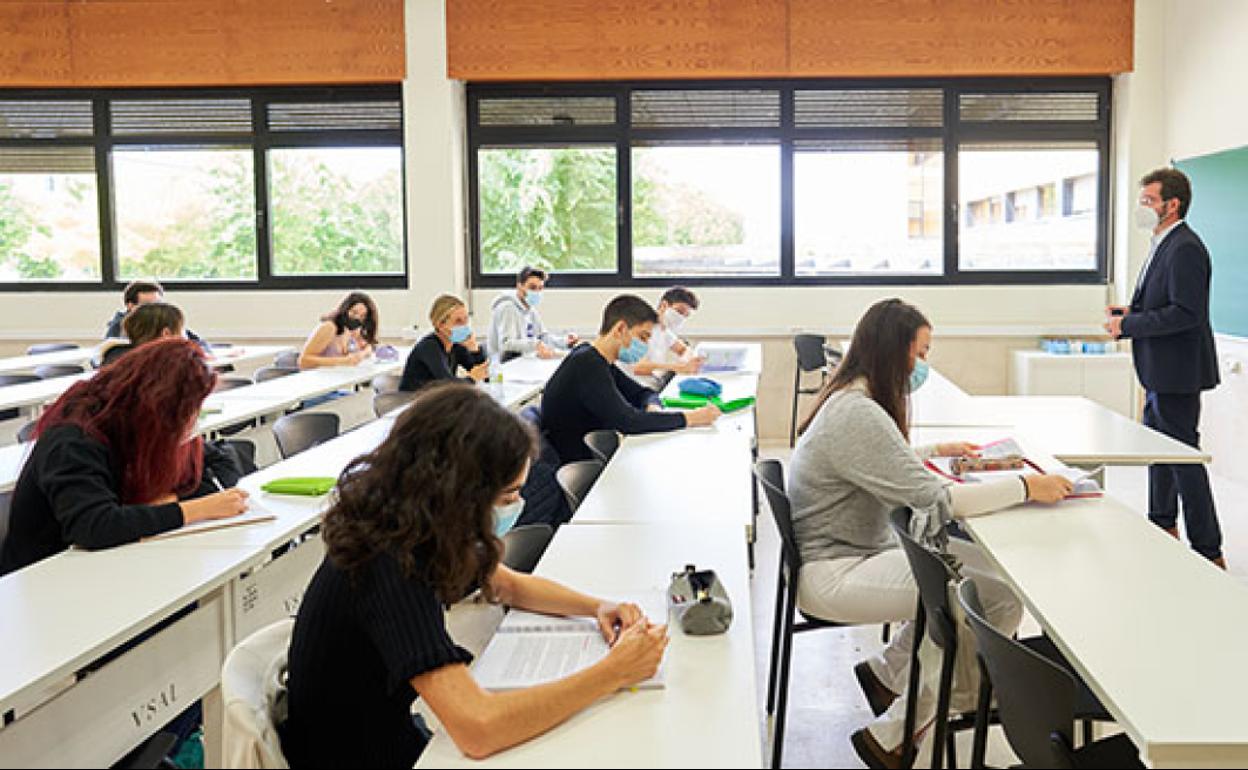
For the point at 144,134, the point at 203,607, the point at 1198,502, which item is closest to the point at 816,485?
the point at 203,607

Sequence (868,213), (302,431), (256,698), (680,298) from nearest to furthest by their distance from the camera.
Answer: (256,698)
(302,431)
(680,298)
(868,213)

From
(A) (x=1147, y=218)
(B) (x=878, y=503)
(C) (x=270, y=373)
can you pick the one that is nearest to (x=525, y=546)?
(B) (x=878, y=503)

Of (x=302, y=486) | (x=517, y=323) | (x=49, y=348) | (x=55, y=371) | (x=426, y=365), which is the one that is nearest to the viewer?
(x=302, y=486)

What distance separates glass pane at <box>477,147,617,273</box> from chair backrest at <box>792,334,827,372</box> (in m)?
1.69

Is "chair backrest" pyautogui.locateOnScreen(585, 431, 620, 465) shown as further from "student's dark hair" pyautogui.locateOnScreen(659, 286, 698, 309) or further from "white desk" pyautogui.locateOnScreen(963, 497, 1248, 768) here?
"student's dark hair" pyautogui.locateOnScreen(659, 286, 698, 309)

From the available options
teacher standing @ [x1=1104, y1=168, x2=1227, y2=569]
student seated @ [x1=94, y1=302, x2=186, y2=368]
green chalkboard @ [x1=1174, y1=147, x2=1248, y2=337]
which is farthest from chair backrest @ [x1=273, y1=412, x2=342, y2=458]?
green chalkboard @ [x1=1174, y1=147, x2=1248, y2=337]

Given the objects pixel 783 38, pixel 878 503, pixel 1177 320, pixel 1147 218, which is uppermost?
pixel 783 38

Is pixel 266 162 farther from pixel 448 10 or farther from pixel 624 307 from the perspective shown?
pixel 624 307

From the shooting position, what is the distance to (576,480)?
3.46 m

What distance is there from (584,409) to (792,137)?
4.80 metres

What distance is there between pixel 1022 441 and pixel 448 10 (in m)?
5.75

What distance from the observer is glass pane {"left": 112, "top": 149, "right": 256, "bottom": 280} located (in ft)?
28.5

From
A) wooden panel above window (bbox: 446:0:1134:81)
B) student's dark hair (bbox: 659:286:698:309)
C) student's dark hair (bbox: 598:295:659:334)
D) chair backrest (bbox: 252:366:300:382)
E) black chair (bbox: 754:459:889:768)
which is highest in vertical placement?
wooden panel above window (bbox: 446:0:1134:81)

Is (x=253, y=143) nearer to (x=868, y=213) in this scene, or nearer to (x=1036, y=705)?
(x=868, y=213)
